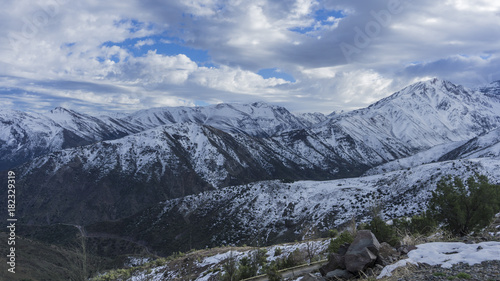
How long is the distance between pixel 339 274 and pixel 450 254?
3.74 meters

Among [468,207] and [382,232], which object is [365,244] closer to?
[382,232]

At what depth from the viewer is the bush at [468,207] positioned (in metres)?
16.8

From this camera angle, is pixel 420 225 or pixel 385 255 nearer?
pixel 385 255

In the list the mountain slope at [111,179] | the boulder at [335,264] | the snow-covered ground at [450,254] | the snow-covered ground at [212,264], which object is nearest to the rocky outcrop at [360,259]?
the boulder at [335,264]

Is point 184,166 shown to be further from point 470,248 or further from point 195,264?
point 470,248

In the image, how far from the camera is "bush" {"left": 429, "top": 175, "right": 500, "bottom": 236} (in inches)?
663

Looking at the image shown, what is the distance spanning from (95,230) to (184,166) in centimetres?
9328

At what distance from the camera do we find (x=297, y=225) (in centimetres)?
7000

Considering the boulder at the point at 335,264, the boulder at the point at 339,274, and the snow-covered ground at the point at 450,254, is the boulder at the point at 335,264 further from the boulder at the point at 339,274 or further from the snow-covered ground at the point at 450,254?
the snow-covered ground at the point at 450,254

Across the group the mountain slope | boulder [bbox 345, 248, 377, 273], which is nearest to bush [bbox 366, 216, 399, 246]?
boulder [bbox 345, 248, 377, 273]

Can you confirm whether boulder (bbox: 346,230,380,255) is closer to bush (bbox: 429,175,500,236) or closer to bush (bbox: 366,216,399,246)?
bush (bbox: 366,216,399,246)

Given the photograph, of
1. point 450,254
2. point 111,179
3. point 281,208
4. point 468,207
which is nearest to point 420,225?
point 468,207

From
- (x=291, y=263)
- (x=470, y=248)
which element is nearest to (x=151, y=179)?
(x=291, y=263)

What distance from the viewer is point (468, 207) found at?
683 inches
